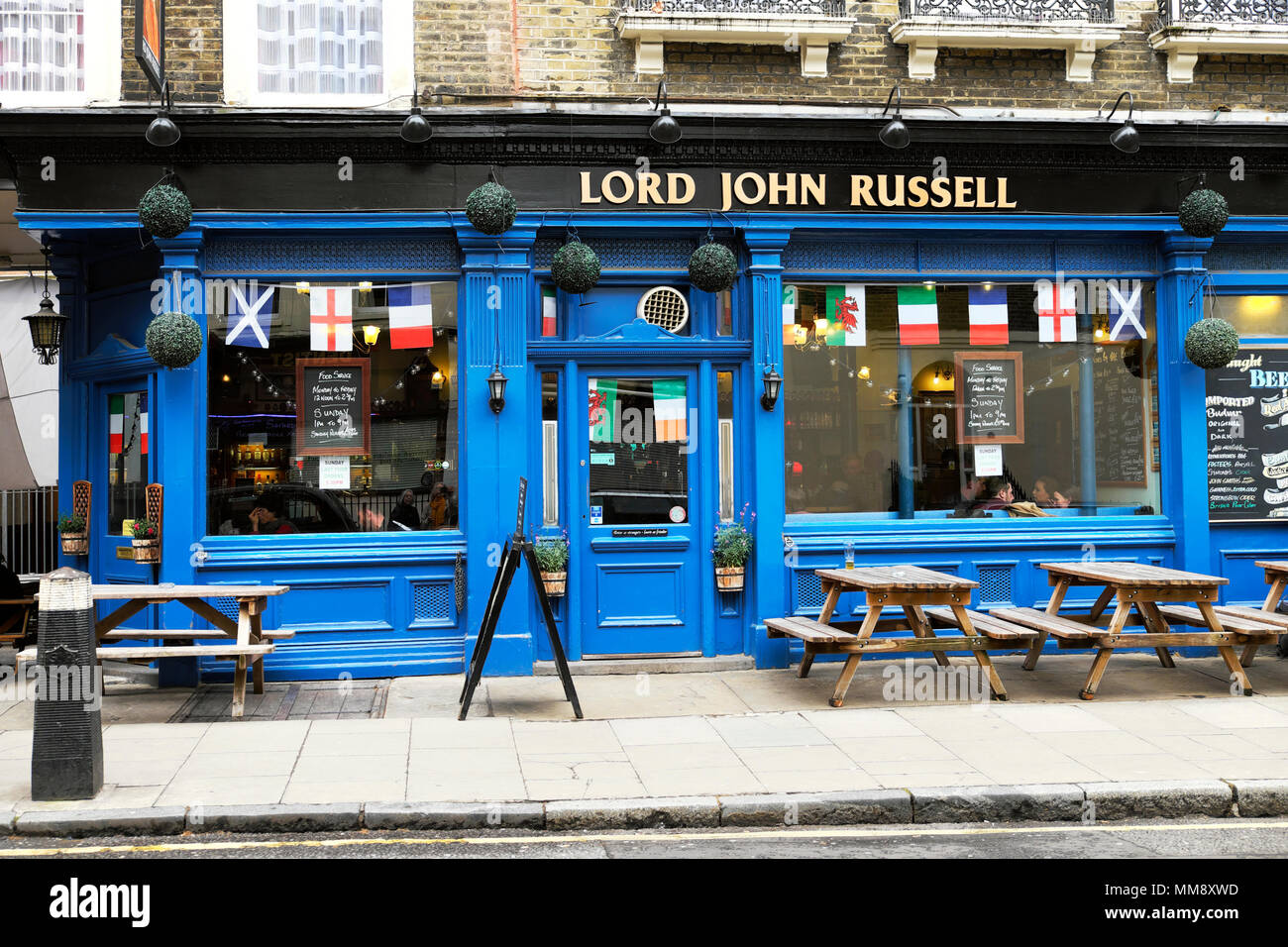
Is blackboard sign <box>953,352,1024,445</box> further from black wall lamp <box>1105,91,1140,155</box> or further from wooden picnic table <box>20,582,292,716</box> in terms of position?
wooden picnic table <box>20,582,292,716</box>

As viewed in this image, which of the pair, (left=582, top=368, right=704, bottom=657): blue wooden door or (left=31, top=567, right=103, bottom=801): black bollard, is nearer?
(left=31, top=567, right=103, bottom=801): black bollard

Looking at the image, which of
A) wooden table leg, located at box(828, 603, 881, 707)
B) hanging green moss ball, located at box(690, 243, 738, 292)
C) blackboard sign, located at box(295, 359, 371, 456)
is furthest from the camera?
blackboard sign, located at box(295, 359, 371, 456)

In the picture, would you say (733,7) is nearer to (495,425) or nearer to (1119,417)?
(495,425)

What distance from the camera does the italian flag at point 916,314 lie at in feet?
33.7

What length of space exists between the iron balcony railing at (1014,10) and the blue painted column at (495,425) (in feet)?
13.1

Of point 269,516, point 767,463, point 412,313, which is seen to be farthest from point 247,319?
point 767,463

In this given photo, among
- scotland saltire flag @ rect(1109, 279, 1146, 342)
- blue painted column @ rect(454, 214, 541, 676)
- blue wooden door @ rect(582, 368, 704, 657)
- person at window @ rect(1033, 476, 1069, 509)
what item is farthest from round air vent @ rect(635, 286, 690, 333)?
scotland saltire flag @ rect(1109, 279, 1146, 342)

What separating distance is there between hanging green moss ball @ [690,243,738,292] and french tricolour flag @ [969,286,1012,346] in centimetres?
241

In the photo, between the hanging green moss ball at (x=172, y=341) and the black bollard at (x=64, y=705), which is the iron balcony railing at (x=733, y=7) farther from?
the black bollard at (x=64, y=705)

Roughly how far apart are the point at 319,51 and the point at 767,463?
5.31 meters

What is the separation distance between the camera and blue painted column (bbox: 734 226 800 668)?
9.74 meters

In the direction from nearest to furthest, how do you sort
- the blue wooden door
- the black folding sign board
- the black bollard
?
the black bollard, the black folding sign board, the blue wooden door

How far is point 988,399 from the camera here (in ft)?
34.0

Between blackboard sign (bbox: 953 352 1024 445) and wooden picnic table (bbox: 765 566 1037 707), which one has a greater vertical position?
blackboard sign (bbox: 953 352 1024 445)
